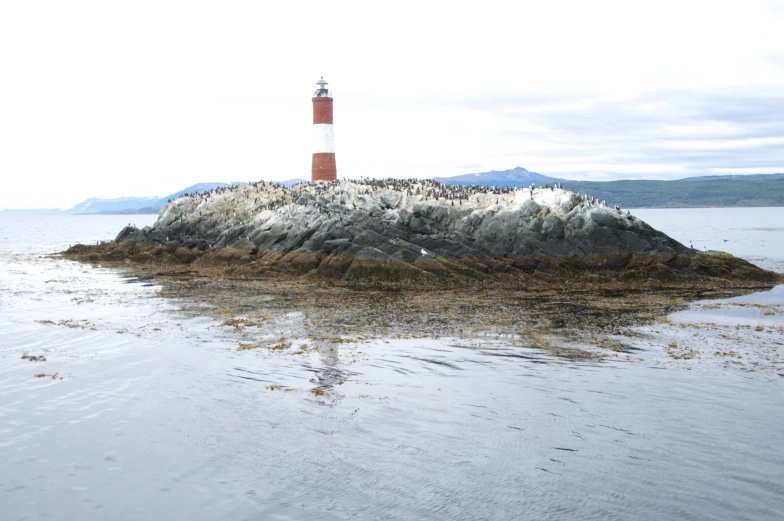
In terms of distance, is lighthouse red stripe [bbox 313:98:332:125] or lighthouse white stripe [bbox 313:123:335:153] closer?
lighthouse red stripe [bbox 313:98:332:125]

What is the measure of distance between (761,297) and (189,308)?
2633 cm

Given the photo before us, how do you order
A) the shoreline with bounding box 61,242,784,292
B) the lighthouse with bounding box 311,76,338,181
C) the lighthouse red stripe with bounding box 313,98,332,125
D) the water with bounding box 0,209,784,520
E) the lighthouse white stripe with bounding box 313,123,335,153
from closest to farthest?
the water with bounding box 0,209,784,520 → the shoreline with bounding box 61,242,784,292 → the lighthouse red stripe with bounding box 313,98,332,125 → the lighthouse with bounding box 311,76,338,181 → the lighthouse white stripe with bounding box 313,123,335,153

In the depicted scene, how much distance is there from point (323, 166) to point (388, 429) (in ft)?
152

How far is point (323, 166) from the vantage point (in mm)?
56906

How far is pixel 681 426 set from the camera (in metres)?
12.7

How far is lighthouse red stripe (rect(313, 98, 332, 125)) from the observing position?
5500 cm

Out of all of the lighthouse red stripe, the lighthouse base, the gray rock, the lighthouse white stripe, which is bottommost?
the gray rock

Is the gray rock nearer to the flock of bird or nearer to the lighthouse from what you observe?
the flock of bird

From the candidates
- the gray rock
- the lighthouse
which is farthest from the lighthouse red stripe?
the gray rock

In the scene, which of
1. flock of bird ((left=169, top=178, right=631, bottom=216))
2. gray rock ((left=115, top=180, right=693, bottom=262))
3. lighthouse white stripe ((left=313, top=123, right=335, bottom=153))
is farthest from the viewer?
lighthouse white stripe ((left=313, top=123, right=335, bottom=153))

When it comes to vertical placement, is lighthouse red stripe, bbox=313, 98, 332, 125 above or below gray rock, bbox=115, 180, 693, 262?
above

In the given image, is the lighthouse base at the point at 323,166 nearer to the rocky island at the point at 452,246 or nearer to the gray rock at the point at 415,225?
the gray rock at the point at 415,225

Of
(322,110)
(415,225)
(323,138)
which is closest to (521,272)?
(415,225)

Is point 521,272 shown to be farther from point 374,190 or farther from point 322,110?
point 322,110
